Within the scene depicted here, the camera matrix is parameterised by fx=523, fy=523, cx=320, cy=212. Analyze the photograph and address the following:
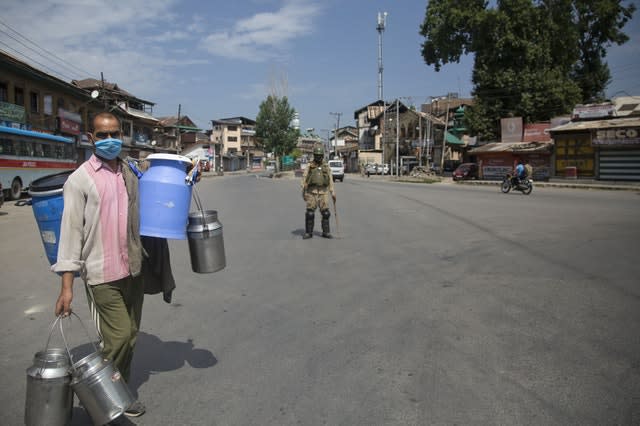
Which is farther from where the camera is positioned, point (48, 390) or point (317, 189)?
point (317, 189)

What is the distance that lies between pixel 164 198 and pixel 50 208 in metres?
0.64

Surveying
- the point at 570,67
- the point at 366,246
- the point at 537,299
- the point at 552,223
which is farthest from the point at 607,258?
the point at 570,67

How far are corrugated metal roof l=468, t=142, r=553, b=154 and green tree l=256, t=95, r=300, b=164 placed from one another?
33.4 meters

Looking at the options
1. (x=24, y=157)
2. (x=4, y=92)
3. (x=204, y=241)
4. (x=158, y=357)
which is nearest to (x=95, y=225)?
(x=204, y=241)

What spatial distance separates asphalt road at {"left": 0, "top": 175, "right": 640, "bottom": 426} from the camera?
10.3 feet

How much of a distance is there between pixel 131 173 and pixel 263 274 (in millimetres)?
3950

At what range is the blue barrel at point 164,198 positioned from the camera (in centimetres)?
312

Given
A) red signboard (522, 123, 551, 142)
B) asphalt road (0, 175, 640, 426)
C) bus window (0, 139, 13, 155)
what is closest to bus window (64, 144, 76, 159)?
bus window (0, 139, 13, 155)

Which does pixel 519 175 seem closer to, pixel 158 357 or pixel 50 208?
pixel 158 357

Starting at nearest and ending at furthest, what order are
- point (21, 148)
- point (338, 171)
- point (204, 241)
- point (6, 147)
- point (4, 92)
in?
point (204, 241) → point (6, 147) → point (21, 148) → point (4, 92) → point (338, 171)

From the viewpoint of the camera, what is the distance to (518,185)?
23812 mm

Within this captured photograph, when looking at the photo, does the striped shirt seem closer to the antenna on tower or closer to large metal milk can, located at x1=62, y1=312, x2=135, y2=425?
large metal milk can, located at x1=62, y1=312, x2=135, y2=425

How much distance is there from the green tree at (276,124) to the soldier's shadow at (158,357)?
218 ft

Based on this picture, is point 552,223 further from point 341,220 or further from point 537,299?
point 537,299
